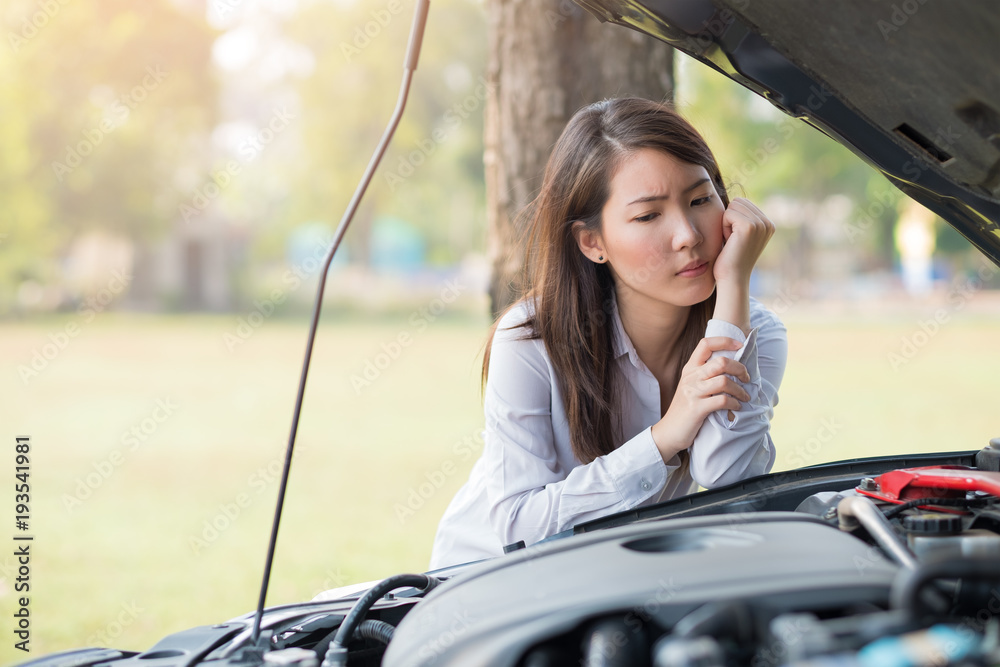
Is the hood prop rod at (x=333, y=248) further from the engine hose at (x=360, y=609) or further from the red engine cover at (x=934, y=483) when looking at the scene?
the red engine cover at (x=934, y=483)

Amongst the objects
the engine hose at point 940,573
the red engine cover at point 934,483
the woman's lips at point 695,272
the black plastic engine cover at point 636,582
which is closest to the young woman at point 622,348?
the woman's lips at point 695,272

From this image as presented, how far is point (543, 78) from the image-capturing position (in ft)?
8.57

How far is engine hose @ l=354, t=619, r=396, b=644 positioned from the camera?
1.02m

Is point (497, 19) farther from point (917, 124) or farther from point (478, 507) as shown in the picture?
point (917, 124)

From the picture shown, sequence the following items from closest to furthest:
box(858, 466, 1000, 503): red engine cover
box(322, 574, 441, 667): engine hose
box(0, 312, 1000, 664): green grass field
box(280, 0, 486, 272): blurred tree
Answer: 1. box(322, 574, 441, 667): engine hose
2. box(858, 466, 1000, 503): red engine cover
3. box(0, 312, 1000, 664): green grass field
4. box(280, 0, 486, 272): blurred tree

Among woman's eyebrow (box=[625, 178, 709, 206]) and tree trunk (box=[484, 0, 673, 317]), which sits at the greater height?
tree trunk (box=[484, 0, 673, 317])

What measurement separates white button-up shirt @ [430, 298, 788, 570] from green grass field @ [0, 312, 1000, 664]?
8.95ft

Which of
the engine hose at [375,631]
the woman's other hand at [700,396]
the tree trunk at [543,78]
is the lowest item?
the engine hose at [375,631]

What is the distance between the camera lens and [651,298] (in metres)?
1.87

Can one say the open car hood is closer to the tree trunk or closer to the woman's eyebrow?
the woman's eyebrow

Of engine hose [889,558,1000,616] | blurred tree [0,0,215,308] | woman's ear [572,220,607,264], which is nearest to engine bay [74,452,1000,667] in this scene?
engine hose [889,558,1000,616]

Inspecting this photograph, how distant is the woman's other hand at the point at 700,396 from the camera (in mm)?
1533

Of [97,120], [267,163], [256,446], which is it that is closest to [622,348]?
[256,446]

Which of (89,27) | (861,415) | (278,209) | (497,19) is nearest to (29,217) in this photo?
(89,27)
